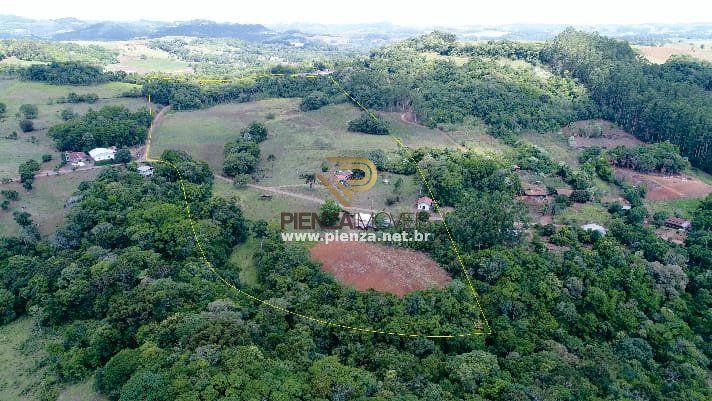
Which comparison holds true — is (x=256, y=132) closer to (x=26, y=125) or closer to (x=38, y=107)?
(x=26, y=125)

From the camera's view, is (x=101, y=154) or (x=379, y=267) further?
(x=101, y=154)

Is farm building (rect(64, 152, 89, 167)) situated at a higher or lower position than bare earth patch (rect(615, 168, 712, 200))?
higher

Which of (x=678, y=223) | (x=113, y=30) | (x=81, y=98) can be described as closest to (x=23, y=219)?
(x=81, y=98)

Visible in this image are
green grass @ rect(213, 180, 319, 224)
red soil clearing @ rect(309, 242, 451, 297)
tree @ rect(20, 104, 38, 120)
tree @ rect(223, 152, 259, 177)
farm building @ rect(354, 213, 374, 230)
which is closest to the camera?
red soil clearing @ rect(309, 242, 451, 297)

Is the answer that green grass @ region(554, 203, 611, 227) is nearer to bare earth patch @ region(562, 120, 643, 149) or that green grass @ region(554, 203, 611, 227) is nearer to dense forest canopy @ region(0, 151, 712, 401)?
dense forest canopy @ region(0, 151, 712, 401)

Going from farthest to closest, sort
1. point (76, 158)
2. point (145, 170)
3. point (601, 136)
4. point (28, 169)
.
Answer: point (601, 136)
point (76, 158)
point (145, 170)
point (28, 169)

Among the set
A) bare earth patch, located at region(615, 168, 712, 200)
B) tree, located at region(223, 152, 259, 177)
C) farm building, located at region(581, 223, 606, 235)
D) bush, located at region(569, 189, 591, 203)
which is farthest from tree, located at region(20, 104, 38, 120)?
bare earth patch, located at region(615, 168, 712, 200)

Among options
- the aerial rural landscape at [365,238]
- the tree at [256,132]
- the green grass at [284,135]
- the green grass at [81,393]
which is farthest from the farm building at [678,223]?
the tree at [256,132]
